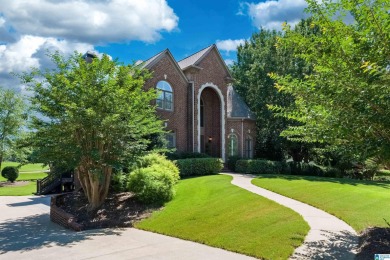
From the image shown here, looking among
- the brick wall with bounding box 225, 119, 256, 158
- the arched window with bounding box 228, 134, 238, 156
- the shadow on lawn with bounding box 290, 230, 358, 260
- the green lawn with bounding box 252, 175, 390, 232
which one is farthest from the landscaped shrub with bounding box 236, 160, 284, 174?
the shadow on lawn with bounding box 290, 230, 358, 260

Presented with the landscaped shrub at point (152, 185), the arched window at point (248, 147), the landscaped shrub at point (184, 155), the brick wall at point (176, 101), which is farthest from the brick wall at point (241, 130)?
the landscaped shrub at point (152, 185)

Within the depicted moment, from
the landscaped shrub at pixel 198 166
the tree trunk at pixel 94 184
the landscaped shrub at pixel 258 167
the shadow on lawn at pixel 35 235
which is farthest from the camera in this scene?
the landscaped shrub at pixel 258 167

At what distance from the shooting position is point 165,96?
22.7 meters

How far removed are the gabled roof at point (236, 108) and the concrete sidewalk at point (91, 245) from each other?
1877cm

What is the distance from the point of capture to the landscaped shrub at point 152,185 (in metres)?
12.4

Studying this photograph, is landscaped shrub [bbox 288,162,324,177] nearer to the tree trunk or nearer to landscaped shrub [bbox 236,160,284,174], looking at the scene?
landscaped shrub [bbox 236,160,284,174]

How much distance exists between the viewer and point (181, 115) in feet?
77.8

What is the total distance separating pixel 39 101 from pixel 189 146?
13532mm

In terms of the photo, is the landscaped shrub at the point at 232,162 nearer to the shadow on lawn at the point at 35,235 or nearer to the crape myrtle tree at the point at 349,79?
the shadow on lawn at the point at 35,235

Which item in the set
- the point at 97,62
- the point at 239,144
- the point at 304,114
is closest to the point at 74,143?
→ the point at 97,62

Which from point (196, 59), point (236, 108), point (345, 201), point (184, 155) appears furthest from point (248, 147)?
point (345, 201)

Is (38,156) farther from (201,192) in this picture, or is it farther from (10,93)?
(10,93)

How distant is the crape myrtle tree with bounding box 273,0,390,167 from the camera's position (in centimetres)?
518

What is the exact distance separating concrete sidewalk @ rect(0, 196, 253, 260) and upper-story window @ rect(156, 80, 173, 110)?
12.4 meters
